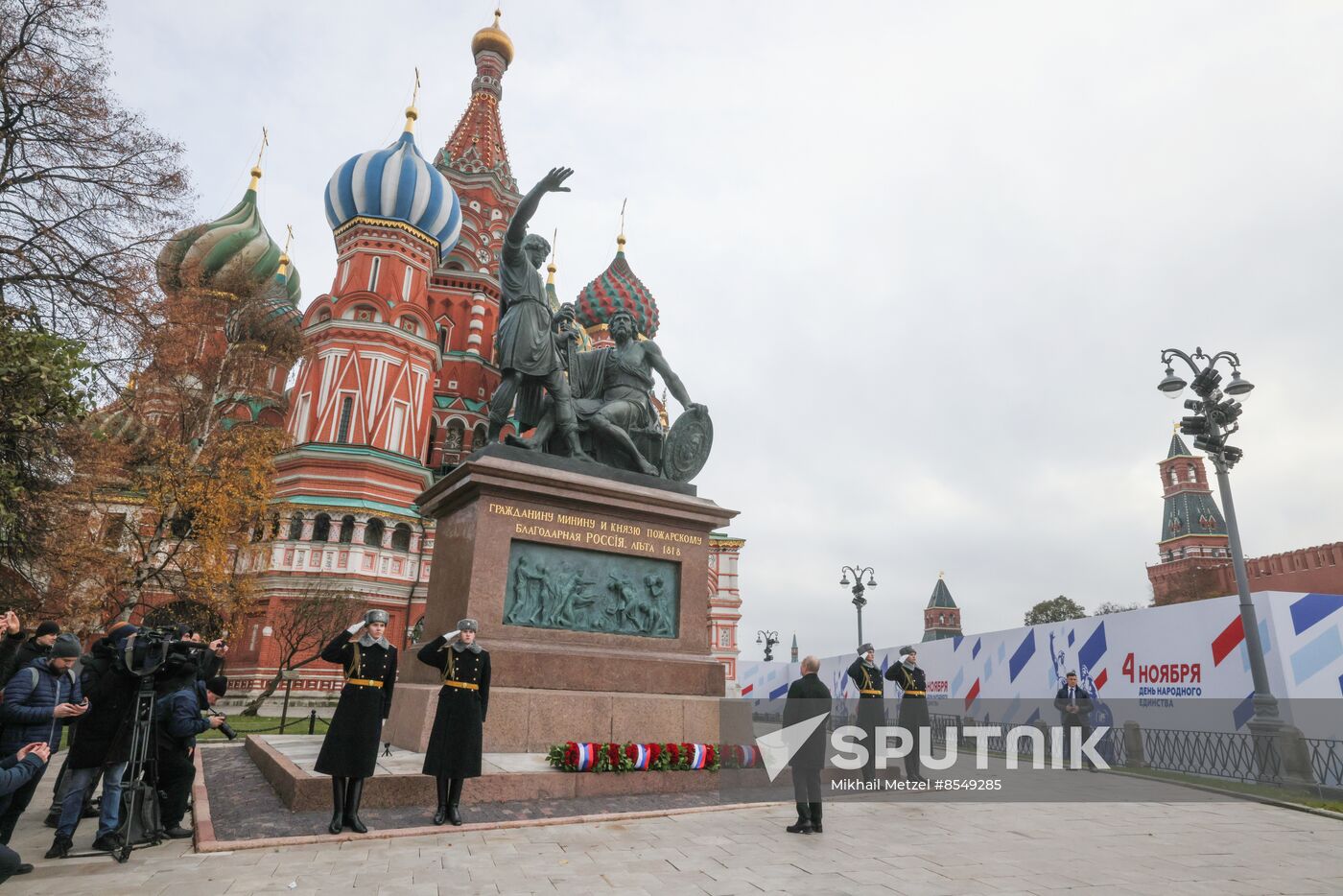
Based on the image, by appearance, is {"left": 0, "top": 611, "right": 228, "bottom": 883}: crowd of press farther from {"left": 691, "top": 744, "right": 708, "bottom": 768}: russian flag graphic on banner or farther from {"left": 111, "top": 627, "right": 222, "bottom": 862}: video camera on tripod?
{"left": 691, "top": 744, "right": 708, "bottom": 768}: russian flag graphic on banner

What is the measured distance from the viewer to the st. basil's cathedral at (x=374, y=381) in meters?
31.1

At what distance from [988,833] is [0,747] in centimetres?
749

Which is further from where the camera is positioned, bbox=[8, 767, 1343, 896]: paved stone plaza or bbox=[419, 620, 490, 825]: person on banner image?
bbox=[419, 620, 490, 825]: person on banner image

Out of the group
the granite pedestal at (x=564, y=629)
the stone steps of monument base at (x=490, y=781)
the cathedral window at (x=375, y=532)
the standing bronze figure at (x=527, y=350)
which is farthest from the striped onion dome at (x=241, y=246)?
the stone steps of monument base at (x=490, y=781)

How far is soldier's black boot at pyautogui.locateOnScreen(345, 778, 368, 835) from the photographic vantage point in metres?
5.67

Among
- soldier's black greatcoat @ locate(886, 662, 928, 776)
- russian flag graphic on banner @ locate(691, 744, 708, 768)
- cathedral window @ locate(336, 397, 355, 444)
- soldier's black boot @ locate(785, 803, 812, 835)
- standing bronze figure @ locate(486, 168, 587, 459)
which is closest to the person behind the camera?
soldier's black boot @ locate(785, 803, 812, 835)

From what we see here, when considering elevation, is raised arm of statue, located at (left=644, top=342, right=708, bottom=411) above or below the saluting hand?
below

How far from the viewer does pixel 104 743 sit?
5715 mm

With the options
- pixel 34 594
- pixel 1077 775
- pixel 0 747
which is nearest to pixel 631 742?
pixel 0 747

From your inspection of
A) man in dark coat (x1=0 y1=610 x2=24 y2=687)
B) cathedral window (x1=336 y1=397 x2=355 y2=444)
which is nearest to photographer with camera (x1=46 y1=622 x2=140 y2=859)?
man in dark coat (x1=0 y1=610 x2=24 y2=687)

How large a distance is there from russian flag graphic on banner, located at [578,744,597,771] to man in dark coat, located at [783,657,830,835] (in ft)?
6.36

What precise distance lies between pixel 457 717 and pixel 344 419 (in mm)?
31872

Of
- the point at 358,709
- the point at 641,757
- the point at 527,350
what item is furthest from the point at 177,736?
the point at 527,350

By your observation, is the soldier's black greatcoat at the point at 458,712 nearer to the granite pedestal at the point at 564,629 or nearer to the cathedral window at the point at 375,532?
the granite pedestal at the point at 564,629
